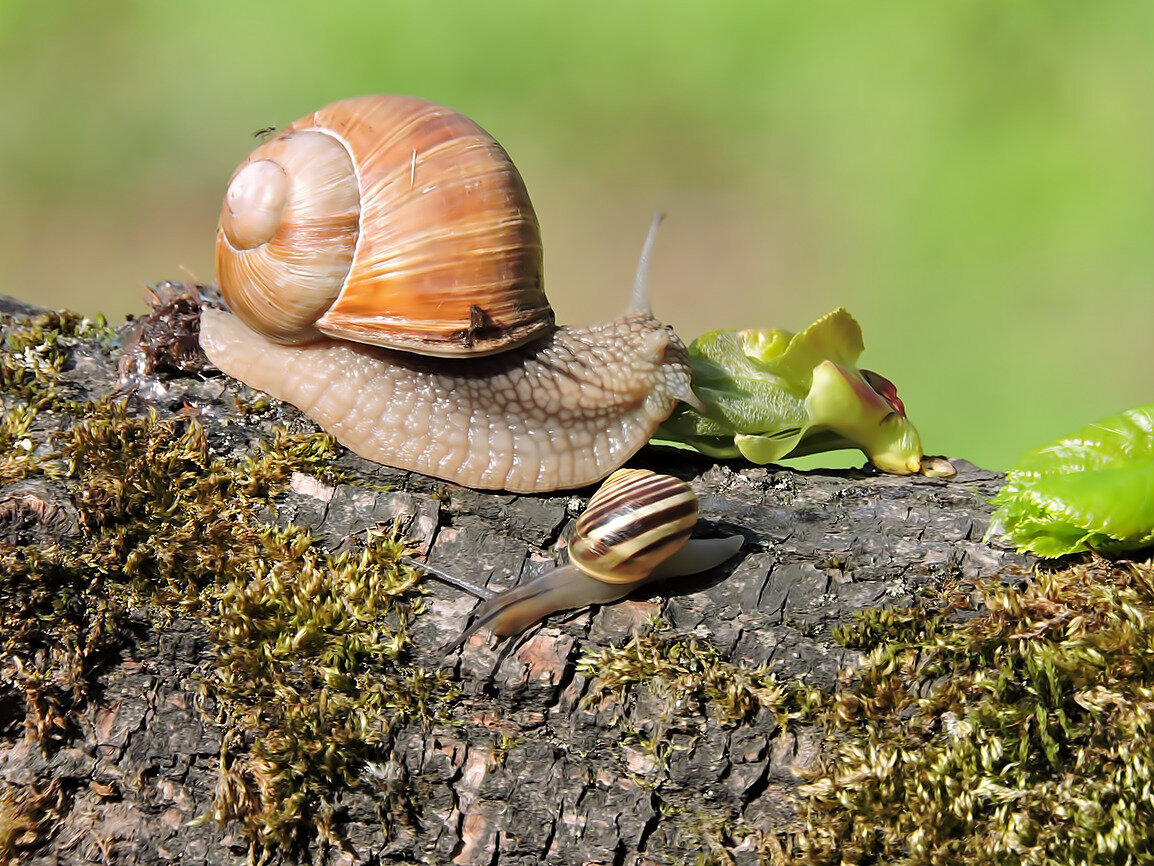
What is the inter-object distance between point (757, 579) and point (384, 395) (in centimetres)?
140

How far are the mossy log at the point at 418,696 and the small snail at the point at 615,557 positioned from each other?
5cm

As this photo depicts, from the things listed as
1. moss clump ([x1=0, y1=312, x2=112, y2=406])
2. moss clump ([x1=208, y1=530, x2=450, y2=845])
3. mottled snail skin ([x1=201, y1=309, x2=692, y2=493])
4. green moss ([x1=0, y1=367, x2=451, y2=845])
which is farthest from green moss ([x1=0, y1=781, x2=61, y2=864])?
mottled snail skin ([x1=201, y1=309, x2=692, y2=493])

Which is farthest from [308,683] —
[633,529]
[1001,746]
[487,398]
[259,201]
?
[1001,746]

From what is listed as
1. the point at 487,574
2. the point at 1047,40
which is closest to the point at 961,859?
the point at 487,574

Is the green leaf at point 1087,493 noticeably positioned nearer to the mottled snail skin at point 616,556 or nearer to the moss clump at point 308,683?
the mottled snail skin at point 616,556

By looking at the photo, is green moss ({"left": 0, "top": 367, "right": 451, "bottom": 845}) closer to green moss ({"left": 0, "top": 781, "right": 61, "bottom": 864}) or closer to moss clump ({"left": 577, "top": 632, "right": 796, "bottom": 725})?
green moss ({"left": 0, "top": 781, "right": 61, "bottom": 864})

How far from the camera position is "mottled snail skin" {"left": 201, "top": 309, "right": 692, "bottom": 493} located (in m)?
2.97

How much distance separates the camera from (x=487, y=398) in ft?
10.4

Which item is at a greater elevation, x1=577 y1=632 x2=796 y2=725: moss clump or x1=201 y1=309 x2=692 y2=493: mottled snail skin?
x1=201 y1=309 x2=692 y2=493: mottled snail skin

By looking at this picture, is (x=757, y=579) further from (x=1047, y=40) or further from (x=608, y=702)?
(x=1047, y=40)

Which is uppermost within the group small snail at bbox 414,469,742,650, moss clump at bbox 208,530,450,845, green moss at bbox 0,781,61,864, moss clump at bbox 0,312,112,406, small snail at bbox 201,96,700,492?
small snail at bbox 201,96,700,492

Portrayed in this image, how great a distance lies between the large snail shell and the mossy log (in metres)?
0.61

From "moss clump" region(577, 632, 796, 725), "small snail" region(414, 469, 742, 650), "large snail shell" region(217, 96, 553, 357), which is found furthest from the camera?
"large snail shell" region(217, 96, 553, 357)

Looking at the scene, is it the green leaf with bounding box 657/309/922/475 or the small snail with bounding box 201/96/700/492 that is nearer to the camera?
the small snail with bounding box 201/96/700/492
